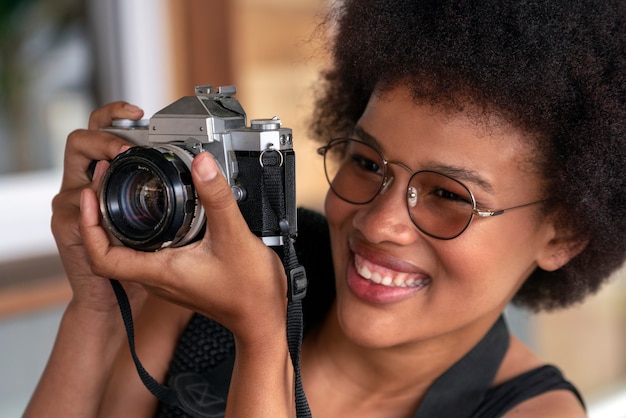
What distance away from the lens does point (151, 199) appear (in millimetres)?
1020

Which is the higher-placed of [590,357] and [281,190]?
[281,190]

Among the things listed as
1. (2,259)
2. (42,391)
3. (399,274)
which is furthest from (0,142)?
(399,274)

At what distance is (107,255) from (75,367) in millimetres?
301

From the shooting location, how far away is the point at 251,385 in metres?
1.02

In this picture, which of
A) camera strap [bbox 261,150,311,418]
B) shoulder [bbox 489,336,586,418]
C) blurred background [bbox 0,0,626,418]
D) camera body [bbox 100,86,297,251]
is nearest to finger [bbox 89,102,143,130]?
camera body [bbox 100,86,297,251]

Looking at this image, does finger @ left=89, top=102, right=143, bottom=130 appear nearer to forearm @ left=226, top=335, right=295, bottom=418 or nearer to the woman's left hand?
the woman's left hand

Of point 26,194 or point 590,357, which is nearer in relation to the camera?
point 26,194

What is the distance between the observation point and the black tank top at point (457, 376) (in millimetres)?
1289

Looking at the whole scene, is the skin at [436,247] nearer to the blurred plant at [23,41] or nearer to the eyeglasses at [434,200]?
the eyeglasses at [434,200]

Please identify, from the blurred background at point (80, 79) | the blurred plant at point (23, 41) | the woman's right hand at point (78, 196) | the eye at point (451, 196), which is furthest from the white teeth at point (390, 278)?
the blurred plant at point (23, 41)

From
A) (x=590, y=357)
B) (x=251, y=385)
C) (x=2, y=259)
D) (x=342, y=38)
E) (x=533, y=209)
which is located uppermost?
(x=342, y=38)

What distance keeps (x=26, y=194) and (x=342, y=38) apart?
1.47m

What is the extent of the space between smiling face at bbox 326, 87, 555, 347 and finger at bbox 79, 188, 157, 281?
0.31 m

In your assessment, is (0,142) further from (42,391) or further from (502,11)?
(502,11)
